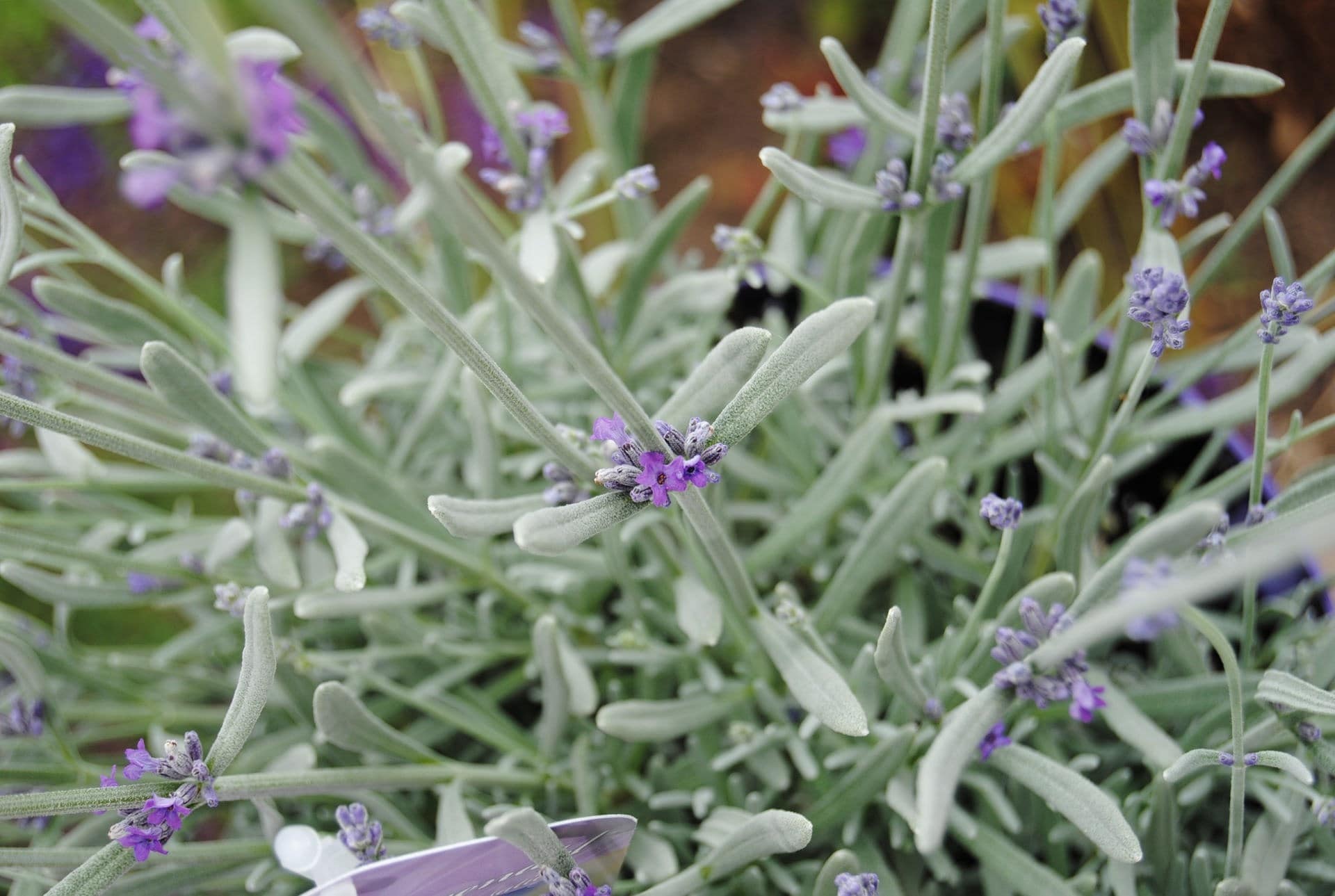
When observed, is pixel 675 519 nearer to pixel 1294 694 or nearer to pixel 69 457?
pixel 1294 694

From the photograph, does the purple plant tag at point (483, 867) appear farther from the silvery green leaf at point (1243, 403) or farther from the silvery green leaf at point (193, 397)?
the silvery green leaf at point (1243, 403)

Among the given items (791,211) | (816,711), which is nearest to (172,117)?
(816,711)

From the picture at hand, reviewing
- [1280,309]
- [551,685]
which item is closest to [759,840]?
[551,685]

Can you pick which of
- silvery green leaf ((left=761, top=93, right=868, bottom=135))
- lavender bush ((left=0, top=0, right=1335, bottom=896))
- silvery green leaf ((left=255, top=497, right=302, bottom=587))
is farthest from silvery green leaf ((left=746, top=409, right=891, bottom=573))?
silvery green leaf ((left=255, top=497, right=302, bottom=587))

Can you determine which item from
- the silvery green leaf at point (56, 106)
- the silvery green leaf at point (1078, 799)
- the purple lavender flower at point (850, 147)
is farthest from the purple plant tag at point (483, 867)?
the purple lavender flower at point (850, 147)

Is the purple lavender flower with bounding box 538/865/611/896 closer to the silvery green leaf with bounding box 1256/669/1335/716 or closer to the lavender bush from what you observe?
the lavender bush
